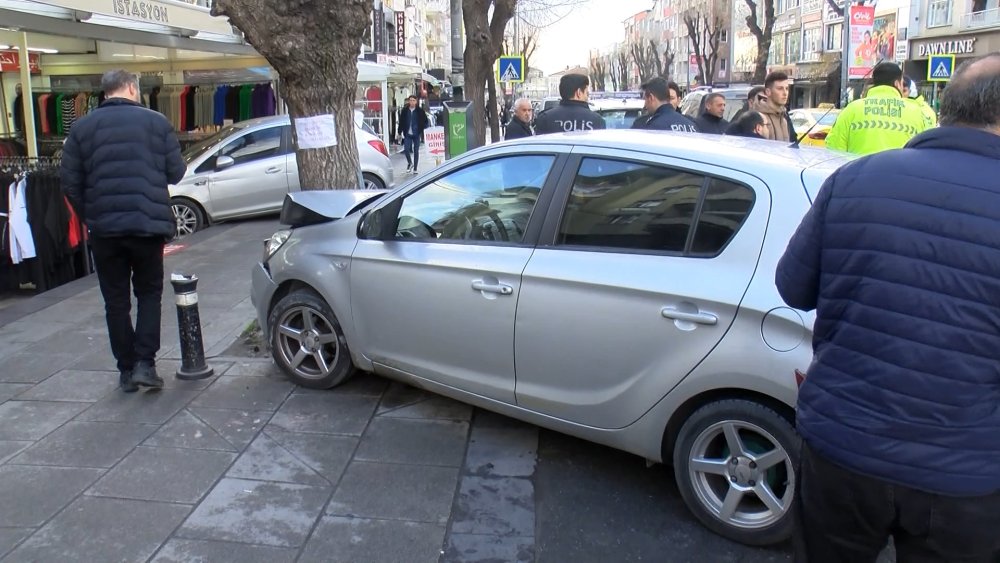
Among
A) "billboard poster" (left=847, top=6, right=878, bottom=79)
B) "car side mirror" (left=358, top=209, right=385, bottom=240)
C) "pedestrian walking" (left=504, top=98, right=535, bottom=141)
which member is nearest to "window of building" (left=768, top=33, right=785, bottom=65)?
"billboard poster" (left=847, top=6, right=878, bottom=79)

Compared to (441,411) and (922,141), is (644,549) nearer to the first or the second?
(441,411)

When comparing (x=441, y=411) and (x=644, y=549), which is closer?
(x=644, y=549)

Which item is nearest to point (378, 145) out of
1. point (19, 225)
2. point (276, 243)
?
point (19, 225)

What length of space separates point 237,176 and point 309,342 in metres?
7.25

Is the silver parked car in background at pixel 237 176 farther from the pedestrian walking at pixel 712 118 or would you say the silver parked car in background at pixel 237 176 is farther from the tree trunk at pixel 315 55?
the tree trunk at pixel 315 55

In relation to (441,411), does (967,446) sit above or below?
above

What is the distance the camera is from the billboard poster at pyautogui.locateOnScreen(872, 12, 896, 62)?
138 ft

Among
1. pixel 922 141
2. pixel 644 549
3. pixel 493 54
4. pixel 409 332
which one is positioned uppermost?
pixel 493 54

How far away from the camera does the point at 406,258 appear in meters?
4.56

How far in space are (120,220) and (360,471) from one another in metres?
2.07

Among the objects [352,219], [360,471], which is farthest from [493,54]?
[360,471]

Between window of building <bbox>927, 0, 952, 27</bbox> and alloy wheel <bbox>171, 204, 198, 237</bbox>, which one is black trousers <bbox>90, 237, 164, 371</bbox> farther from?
window of building <bbox>927, 0, 952, 27</bbox>

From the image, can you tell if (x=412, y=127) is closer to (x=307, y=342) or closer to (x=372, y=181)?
(x=372, y=181)

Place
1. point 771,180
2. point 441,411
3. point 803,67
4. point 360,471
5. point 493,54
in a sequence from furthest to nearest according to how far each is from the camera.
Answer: point 803,67 < point 493,54 < point 441,411 < point 360,471 < point 771,180
